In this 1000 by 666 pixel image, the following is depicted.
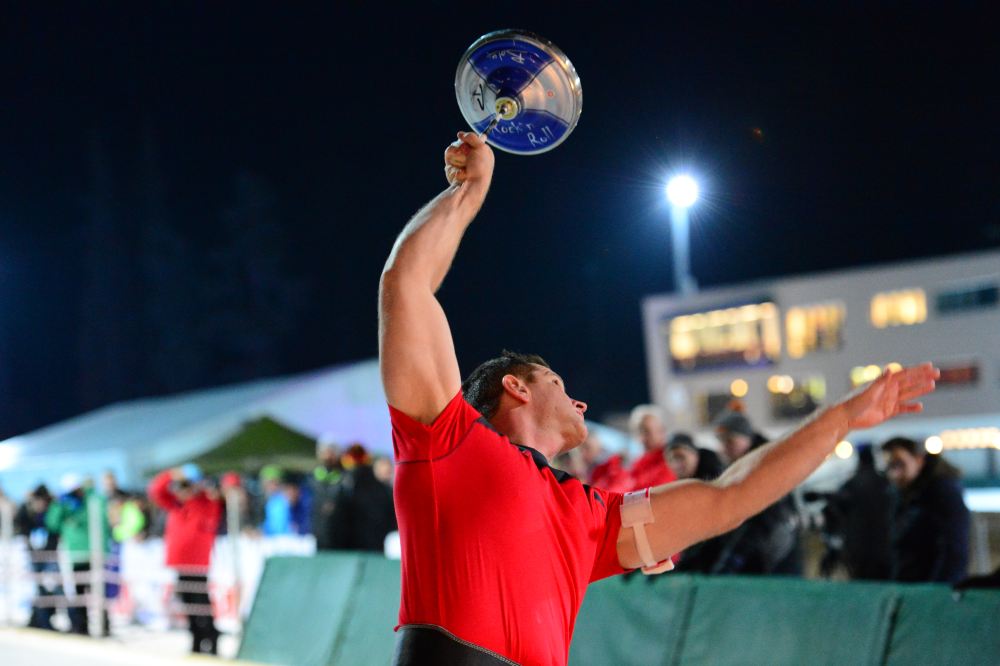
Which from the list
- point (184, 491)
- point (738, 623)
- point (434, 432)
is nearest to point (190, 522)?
point (184, 491)

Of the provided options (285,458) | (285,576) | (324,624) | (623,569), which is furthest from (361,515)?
(285,458)

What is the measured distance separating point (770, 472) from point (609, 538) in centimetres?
42

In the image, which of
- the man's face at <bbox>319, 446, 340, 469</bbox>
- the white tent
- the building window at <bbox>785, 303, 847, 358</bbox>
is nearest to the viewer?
the man's face at <bbox>319, 446, 340, 469</bbox>

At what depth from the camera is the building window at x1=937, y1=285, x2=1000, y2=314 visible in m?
41.4

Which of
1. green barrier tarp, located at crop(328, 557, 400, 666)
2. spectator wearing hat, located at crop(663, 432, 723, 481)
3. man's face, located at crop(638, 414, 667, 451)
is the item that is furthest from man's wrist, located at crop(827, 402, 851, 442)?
green barrier tarp, located at crop(328, 557, 400, 666)

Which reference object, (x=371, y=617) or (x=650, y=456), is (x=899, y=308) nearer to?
(x=650, y=456)

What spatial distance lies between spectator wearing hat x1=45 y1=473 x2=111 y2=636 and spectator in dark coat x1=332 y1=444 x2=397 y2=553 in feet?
15.0

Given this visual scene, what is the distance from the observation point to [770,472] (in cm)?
252

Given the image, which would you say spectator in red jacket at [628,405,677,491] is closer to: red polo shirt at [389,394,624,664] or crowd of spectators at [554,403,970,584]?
crowd of spectators at [554,403,970,584]

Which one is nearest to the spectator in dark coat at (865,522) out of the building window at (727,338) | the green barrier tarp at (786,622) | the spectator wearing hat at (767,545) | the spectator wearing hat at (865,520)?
the spectator wearing hat at (865,520)

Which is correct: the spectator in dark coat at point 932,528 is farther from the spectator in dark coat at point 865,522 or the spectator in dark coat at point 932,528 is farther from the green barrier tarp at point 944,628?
the spectator in dark coat at point 865,522

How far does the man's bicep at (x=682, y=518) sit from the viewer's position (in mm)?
2572

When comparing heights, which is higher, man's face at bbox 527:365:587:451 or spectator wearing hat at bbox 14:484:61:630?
man's face at bbox 527:365:587:451

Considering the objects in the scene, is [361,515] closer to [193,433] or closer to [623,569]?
[623,569]
